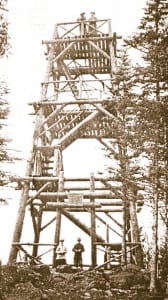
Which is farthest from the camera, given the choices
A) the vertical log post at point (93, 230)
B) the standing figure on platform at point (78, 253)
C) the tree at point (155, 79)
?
the standing figure on platform at point (78, 253)

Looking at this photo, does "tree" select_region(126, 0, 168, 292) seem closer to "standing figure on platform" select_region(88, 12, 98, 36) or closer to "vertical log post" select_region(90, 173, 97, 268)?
"vertical log post" select_region(90, 173, 97, 268)

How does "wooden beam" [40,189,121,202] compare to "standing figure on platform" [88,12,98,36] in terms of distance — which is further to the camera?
"standing figure on platform" [88,12,98,36]

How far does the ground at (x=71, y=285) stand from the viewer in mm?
10273

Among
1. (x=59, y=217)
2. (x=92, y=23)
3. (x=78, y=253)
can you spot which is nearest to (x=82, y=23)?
(x=92, y=23)

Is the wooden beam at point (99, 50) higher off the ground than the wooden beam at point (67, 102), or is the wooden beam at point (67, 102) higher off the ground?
the wooden beam at point (99, 50)

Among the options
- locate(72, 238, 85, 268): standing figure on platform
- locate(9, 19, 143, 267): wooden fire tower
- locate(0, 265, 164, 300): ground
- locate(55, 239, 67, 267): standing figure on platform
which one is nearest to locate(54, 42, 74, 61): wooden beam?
locate(9, 19, 143, 267): wooden fire tower

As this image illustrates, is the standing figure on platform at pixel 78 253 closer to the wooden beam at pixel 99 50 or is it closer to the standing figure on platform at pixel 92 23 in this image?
the wooden beam at pixel 99 50

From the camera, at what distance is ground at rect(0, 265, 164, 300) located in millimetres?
10273

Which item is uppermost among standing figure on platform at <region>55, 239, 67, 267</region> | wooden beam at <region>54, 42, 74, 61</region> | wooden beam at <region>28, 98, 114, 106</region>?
wooden beam at <region>54, 42, 74, 61</region>

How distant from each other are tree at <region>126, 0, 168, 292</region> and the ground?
2.05ft

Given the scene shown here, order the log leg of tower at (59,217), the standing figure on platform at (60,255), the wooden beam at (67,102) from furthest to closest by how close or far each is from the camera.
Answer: the wooden beam at (67,102), the log leg of tower at (59,217), the standing figure on platform at (60,255)

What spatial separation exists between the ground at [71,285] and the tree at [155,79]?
0.62 metres

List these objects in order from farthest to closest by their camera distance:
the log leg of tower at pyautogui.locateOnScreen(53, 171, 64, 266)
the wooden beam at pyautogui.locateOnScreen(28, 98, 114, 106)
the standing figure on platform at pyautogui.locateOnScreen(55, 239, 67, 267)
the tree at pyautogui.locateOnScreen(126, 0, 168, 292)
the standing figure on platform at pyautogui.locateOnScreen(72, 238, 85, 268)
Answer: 1. the wooden beam at pyautogui.locateOnScreen(28, 98, 114, 106)
2. the standing figure on platform at pyautogui.locateOnScreen(72, 238, 85, 268)
3. the log leg of tower at pyautogui.locateOnScreen(53, 171, 64, 266)
4. the standing figure on platform at pyautogui.locateOnScreen(55, 239, 67, 267)
5. the tree at pyautogui.locateOnScreen(126, 0, 168, 292)

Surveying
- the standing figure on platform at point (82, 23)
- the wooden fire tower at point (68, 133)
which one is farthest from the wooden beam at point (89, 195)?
the standing figure on platform at point (82, 23)
